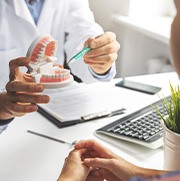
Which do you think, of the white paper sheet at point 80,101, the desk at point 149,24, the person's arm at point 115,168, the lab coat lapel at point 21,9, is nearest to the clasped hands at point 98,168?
the person's arm at point 115,168

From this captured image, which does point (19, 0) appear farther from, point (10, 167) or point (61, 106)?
point (10, 167)

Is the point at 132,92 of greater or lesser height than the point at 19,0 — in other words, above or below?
below

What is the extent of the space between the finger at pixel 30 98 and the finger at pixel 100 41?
24 cm

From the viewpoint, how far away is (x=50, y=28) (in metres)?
1.41

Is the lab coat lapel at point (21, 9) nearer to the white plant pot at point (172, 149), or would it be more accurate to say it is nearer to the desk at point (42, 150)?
the desk at point (42, 150)

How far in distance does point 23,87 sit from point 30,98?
0.10 feet

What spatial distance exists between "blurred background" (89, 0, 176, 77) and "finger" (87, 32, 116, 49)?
0.85m

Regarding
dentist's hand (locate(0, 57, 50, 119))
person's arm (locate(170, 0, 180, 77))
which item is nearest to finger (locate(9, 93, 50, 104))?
dentist's hand (locate(0, 57, 50, 119))

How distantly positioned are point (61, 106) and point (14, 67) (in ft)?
0.80

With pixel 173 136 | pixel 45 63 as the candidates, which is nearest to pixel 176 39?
pixel 173 136

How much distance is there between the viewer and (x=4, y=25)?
4.27 feet

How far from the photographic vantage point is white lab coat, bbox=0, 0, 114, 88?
4.25ft

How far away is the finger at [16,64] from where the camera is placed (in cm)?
82

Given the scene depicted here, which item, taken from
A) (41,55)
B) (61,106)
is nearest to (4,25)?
(61,106)
